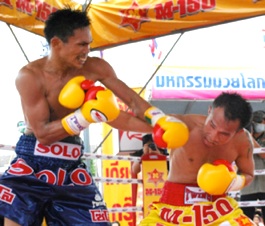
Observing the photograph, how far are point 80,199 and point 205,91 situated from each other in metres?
5.09

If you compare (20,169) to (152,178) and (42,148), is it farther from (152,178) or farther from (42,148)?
(152,178)

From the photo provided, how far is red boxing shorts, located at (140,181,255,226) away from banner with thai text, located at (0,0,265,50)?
70.8 inches

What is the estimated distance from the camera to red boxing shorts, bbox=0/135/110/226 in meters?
2.41

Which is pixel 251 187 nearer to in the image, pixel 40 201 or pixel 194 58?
pixel 40 201

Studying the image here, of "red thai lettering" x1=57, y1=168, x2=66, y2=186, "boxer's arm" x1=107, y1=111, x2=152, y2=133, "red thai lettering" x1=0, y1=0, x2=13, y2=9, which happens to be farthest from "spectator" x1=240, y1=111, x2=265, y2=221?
"red thai lettering" x1=57, y1=168, x2=66, y2=186

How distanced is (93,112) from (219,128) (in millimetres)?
625

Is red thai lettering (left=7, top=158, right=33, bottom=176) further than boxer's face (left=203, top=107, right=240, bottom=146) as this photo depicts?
No

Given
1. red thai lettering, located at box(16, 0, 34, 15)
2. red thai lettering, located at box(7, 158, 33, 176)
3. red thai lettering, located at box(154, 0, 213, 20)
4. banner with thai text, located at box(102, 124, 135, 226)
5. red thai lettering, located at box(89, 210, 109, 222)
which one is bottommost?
banner with thai text, located at box(102, 124, 135, 226)

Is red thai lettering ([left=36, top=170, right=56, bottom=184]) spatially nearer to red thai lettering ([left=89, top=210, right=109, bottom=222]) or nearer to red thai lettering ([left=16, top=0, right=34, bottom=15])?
red thai lettering ([left=89, top=210, right=109, bottom=222])

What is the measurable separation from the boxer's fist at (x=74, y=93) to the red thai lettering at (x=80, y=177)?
317mm

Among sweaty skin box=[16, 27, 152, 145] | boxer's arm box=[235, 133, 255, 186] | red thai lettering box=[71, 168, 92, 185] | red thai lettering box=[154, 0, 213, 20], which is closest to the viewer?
sweaty skin box=[16, 27, 152, 145]

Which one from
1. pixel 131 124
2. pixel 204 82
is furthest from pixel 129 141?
pixel 204 82

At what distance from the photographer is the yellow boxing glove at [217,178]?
256 centimetres

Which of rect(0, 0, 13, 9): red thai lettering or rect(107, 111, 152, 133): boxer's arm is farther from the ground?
rect(0, 0, 13, 9): red thai lettering
